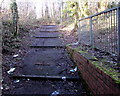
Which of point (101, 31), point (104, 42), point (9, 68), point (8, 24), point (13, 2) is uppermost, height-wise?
point (13, 2)

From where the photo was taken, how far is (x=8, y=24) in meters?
7.36

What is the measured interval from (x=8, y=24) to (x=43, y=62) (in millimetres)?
4116

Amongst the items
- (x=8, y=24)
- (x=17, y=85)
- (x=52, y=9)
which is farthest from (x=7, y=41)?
(x=52, y=9)

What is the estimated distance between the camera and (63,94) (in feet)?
9.75

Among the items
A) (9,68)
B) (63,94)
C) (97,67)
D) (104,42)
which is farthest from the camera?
(9,68)

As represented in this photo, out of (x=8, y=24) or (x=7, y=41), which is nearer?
(x=7, y=41)

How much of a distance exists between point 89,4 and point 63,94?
8.02 m

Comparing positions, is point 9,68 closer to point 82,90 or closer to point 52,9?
point 82,90

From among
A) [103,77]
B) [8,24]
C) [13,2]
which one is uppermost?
[13,2]

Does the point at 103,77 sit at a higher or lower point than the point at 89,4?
lower

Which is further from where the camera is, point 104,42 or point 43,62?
point 43,62

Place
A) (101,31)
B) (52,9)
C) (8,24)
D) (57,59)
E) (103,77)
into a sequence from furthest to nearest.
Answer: (52,9) → (8,24) → (57,59) → (101,31) → (103,77)

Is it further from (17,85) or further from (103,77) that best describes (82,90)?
(17,85)

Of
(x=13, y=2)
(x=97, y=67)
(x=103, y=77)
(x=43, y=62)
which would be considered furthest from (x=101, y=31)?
(x=13, y=2)
